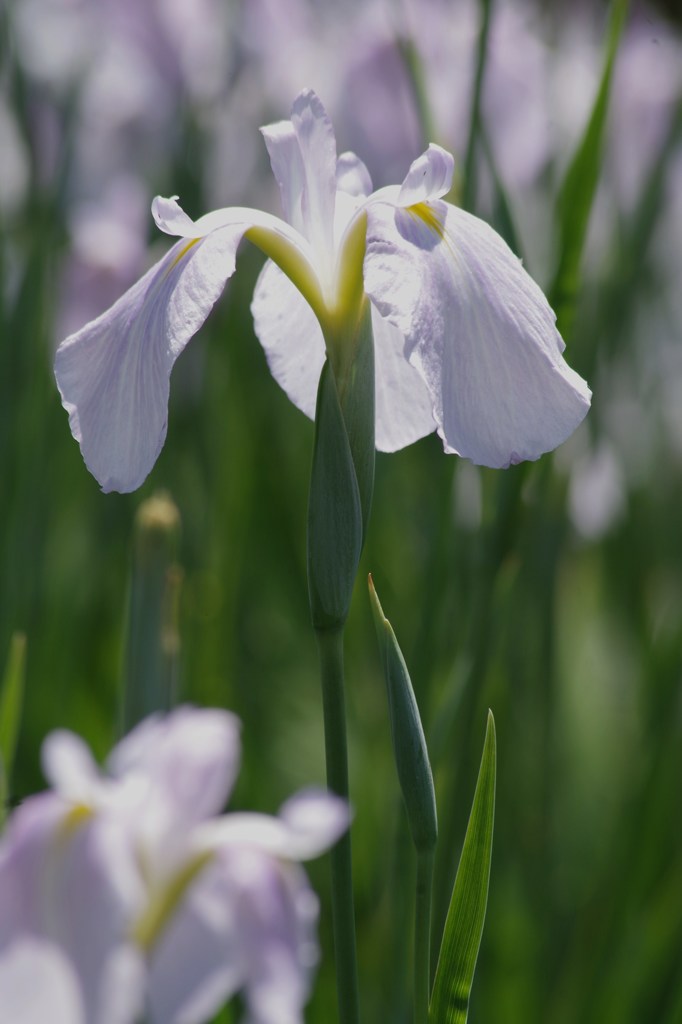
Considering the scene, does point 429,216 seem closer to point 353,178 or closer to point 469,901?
point 353,178

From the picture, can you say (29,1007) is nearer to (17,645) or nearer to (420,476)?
(17,645)

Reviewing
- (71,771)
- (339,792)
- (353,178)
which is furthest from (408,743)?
(353,178)

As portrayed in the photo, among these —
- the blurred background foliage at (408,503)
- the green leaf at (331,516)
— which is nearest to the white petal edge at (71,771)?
the green leaf at (331,516)

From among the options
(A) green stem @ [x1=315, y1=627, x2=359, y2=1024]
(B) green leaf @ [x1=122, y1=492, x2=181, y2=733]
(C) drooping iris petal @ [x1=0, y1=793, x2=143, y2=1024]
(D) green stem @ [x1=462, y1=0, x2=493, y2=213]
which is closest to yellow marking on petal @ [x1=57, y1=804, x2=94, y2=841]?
(C) drooping iris petal @ [x1=0, y1=793, x2=143, y2=1024]

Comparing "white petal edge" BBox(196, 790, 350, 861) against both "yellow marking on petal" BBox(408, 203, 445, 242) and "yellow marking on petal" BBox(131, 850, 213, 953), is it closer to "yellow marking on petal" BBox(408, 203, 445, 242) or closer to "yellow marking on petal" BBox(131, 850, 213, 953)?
"yellow marking on petal" BBox(131, 850, 213, 953)

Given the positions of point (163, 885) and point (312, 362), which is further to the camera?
point (312, 362)

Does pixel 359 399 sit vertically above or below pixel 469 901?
above
